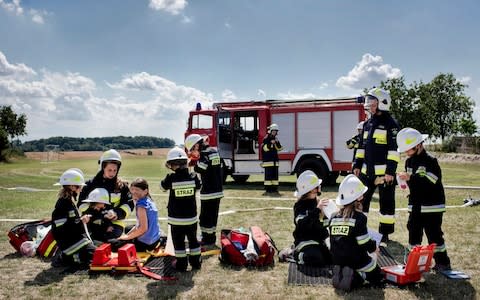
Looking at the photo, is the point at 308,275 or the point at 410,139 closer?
the point at 308,275

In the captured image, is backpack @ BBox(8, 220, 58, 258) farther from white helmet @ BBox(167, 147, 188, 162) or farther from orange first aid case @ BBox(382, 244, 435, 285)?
orange first aid case @ BBox(382, 244, 435, 285)

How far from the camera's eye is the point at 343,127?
12.4 meters

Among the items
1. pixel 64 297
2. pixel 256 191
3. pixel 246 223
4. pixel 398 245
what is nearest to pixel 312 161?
pixel 256 191

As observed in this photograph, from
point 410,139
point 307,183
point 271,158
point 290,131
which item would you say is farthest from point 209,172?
point 290,131

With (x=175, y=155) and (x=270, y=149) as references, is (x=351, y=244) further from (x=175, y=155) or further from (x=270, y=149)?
(x=270, y=149)

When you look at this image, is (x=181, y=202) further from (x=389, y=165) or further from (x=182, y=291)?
(x=389, y=165)

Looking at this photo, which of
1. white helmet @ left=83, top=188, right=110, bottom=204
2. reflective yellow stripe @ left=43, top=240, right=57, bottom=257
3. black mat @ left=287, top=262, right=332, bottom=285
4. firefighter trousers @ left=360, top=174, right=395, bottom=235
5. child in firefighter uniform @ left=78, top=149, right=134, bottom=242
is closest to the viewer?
black mat @ left=287, top=262, right=332, bottom=285

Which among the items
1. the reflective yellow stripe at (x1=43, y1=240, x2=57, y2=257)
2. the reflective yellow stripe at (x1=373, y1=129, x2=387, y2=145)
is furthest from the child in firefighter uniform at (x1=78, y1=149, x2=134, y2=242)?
the reflective yellow stripe at (x1=373, y1=129, x2=387, y2=145)

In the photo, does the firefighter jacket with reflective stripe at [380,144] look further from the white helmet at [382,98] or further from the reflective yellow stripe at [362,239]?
the reflective yellow stripe at [362,239]

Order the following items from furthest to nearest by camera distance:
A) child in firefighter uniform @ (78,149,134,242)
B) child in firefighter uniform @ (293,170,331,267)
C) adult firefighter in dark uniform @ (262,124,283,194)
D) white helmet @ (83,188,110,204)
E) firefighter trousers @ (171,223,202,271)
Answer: adult firefighter in dark uniform @ (262,124,283,194) → child in firefighter uniform @ (78,149,134,242) → white helmet @ (83,188,110,204) → firefighter trousers @ (171,223,202,271) → child in firefighter uniform @ (293,170,331,267)

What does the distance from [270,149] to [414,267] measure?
7842 millimetres

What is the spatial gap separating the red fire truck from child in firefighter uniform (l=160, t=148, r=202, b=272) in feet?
26.5

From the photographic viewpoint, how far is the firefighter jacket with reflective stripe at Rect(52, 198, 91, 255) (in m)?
4.93

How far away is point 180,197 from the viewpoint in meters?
4.90
